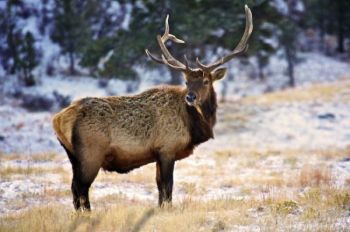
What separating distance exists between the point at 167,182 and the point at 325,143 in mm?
12075

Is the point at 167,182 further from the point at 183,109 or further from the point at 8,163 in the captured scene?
the point at 8,163

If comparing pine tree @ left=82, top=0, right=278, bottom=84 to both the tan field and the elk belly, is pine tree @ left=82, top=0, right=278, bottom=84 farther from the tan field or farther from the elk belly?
the elk belly

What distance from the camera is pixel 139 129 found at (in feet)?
26.6

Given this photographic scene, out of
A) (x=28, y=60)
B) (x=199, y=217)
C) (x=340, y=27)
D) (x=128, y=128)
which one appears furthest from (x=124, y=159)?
(x=340, y=27)

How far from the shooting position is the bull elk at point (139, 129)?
7.65 metres

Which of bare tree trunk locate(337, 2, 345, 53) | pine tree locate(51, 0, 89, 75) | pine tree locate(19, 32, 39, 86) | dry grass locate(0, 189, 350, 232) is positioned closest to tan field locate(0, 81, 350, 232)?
dry grass locate(0, 189, 350, 232)

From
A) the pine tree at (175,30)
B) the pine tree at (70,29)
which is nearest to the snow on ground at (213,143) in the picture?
the pine tree at (70,29)

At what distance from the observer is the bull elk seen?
765 centimetres

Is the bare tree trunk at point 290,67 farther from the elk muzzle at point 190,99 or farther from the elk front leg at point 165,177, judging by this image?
the elk front leg at point 165,177

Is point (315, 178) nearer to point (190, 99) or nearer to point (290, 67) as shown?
point (190, 99)

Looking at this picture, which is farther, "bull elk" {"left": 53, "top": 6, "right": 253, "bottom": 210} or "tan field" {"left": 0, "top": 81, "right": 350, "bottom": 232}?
"bull elk" {"left": 53, "top": 6, "right": 253, "bottom": 210}

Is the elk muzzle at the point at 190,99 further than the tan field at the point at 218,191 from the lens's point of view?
Yes

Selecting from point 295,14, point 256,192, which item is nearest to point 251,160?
point 256,192

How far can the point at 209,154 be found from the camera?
15211 millimetres
